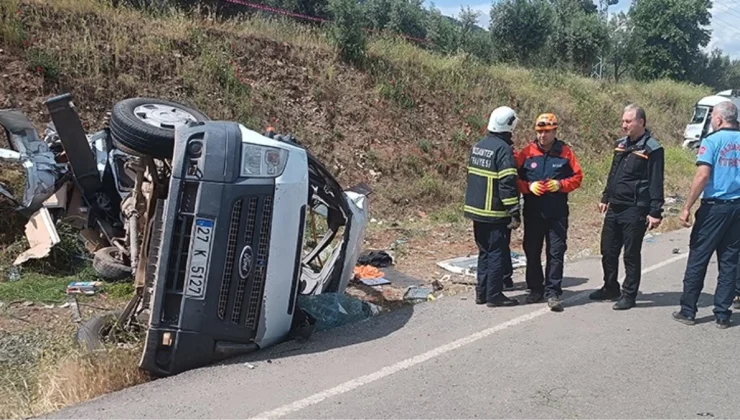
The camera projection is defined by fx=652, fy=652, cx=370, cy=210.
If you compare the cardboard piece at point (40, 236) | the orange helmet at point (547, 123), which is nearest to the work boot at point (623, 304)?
the orange helmet at point (547, 123)

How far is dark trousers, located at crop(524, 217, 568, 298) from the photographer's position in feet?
20.1

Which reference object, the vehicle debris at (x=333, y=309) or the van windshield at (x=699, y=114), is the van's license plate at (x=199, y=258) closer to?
the vehicle debris at (x=333, y=309)

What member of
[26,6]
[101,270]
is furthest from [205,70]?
[101,270]

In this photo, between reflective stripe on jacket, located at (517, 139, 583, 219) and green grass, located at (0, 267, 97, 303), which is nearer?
green grass, located at (0, 267, 97, 303)

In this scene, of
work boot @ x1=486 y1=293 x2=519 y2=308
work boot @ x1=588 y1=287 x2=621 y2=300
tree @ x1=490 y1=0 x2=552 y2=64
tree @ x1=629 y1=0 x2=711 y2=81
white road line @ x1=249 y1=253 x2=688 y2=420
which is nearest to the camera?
white road line @ x1=249 y1=253 x2=688 y2=420

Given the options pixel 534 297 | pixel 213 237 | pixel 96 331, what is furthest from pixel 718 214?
pixel 96 331

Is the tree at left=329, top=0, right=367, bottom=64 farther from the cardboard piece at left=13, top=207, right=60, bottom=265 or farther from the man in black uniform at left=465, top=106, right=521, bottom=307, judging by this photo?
the man in black uniform at left=465, top=106, right=521, bottom=307

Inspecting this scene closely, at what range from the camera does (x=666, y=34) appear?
4284 centimetres

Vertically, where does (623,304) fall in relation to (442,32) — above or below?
below

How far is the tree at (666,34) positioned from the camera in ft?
139

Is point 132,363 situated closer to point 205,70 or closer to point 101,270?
point 101,270

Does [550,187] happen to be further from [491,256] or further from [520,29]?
[520,29]

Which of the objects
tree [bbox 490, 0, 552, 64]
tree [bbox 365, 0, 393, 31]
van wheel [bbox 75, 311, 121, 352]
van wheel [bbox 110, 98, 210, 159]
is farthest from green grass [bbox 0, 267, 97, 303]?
tree [bbox 365, 0, 393, 31]

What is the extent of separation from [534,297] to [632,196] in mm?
1317
